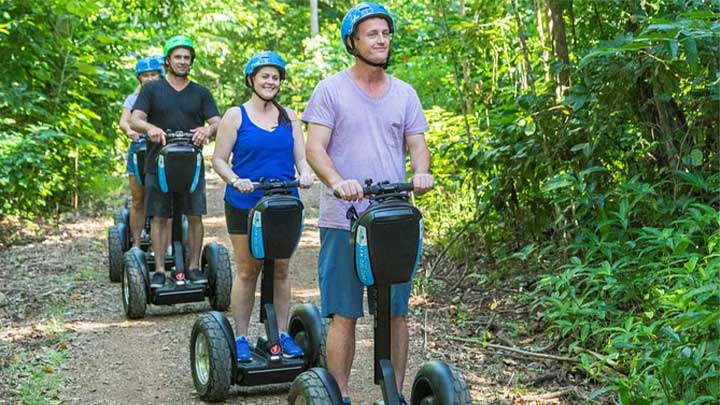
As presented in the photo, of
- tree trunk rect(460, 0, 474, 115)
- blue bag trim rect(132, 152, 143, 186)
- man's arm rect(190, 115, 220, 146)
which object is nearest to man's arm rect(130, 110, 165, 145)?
man's arm rect(190, 115, 220, 146)

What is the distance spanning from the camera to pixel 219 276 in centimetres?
746

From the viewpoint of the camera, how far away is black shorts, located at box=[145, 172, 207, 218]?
7.52m

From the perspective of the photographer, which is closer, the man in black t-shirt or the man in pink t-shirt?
the man in pink t-shirt

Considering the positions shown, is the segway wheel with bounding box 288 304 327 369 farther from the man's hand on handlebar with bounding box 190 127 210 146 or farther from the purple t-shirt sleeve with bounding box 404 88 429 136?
the man's hand on handlebar with bounding box 190 127 210 146

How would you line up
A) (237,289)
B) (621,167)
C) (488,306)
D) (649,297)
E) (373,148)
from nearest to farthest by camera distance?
(373,148), (649,297), (237,289), (621,167), (488,306)

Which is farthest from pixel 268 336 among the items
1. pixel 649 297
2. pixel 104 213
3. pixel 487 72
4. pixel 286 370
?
pixel 104 213

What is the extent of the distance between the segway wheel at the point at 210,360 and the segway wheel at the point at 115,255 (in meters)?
3.65

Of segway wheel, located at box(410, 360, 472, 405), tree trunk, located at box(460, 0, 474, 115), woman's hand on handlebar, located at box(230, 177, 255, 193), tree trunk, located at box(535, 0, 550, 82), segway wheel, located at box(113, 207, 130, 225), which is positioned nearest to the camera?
segway wheel, located at box(410, 360, 472, 405)

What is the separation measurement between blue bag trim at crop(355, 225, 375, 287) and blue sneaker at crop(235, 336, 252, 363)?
1.71 meters

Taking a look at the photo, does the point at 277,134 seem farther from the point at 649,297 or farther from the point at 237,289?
the point at 649,297

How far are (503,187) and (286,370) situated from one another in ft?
9.25

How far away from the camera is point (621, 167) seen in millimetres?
6598

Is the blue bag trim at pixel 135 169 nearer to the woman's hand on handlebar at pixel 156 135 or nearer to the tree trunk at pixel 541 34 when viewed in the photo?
the woman's hand on handlebar at pixel 156 135

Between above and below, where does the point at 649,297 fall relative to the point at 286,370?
above
